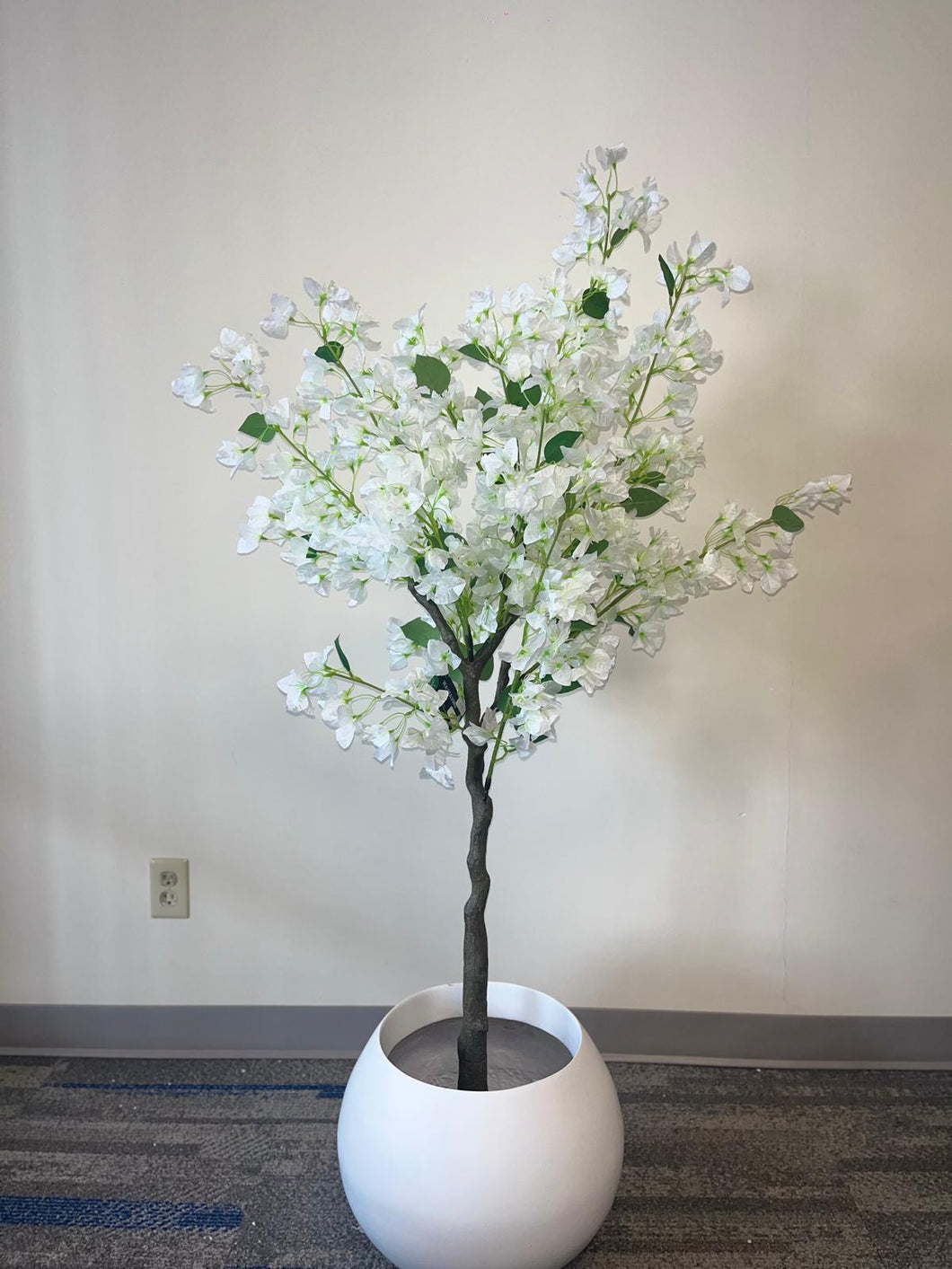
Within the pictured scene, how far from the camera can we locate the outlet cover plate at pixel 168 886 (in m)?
1.74

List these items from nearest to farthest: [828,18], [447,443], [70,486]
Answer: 1. [447,443]
2. [828,18]
3. [70,486]

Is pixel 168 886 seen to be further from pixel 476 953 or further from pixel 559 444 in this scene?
pixel 559 444

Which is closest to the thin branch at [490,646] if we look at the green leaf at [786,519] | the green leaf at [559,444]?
the green leaf at [559,444]

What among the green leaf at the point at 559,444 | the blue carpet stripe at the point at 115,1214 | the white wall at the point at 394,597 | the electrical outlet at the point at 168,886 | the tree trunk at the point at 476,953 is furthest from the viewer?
the electrical outlet at the point at 168,886

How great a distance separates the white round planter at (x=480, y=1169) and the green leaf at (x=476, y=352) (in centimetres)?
84

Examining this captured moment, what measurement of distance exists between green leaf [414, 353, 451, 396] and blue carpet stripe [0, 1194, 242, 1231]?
119cm

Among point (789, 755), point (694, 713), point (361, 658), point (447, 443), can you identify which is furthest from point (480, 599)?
point (789, 755)

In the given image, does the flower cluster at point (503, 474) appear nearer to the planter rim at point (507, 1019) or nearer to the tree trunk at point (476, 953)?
the tree trunk at point (476, 953)

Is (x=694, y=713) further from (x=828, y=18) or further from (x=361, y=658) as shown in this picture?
(x=828, y=18)

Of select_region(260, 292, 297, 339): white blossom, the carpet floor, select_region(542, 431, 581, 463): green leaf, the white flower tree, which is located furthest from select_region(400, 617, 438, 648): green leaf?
the carpet floor

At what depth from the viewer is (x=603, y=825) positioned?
1.72 meters

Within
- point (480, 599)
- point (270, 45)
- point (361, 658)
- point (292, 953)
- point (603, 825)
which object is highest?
point (270, 45)

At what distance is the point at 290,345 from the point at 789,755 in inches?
45.5

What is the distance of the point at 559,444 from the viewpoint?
97 cm
